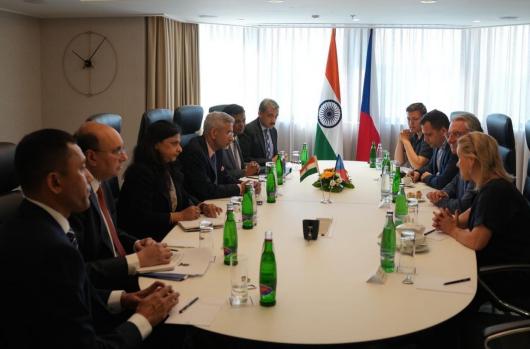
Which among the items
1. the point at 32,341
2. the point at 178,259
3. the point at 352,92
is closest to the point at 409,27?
the point at 352,92

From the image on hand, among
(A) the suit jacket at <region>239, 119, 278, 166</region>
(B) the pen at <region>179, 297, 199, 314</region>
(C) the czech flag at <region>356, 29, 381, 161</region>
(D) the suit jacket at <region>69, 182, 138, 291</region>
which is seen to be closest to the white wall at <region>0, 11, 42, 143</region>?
(A) the suit jacket at <region>239, 119, 278, 166</region>

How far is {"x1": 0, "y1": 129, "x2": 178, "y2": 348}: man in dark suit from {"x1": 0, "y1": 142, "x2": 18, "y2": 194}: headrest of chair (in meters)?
0.50

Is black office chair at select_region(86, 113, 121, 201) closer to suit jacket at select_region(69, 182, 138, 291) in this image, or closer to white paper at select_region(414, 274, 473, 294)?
suit jacket at select_region(69, 182, 138, 291)

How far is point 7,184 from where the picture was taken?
7.31 feet

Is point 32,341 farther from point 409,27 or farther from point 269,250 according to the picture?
point 409,27

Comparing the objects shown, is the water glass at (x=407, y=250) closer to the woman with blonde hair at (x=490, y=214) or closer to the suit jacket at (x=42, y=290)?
the woman with blonde hair at (x=490, y=214)

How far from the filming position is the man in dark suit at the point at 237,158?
498 centimetres

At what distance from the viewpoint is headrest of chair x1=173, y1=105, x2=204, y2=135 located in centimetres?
499

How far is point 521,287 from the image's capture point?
2791 mm

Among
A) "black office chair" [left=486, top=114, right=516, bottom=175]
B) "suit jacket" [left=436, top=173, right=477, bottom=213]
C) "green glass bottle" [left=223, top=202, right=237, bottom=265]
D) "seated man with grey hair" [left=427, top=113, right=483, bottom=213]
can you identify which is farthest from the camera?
"black office chair" [left=486, top=114, right=516, bottom=175]

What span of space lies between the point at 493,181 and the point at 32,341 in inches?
84.2

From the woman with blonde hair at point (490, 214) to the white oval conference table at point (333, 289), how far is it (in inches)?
4.6

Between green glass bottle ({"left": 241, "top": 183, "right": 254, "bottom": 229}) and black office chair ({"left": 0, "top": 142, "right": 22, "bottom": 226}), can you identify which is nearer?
black office chair ({"left": 0, "top": 142, "right": 22, "bottom": 226})

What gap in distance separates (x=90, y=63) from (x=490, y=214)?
582 cm
